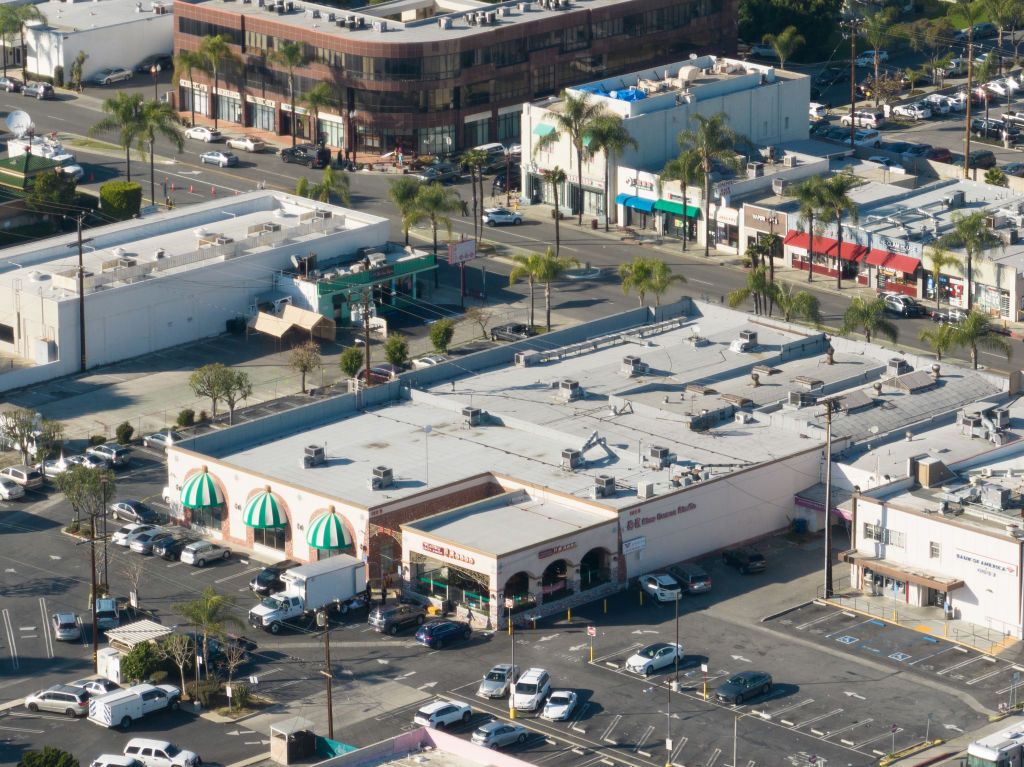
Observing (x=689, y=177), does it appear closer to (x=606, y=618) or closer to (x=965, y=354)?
(x=965, y=354)

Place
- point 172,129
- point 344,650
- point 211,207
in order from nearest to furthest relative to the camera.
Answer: point 344,650
point 211,207
point 172,129

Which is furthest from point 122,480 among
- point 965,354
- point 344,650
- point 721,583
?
point 965,354

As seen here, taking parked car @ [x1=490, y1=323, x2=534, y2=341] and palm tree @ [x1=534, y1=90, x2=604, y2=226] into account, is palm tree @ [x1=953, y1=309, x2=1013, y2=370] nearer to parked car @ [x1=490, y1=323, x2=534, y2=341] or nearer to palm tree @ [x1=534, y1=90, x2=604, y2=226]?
parked car @ [x1=490, y1=323, x2=534, y2=341]

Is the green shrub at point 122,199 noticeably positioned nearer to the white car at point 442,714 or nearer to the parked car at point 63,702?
the parked car at point 63,702

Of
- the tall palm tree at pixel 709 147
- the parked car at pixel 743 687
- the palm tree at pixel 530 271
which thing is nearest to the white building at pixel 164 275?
the palm tree at pixel 530 271

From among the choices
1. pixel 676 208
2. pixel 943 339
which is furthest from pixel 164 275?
pixel 943 339

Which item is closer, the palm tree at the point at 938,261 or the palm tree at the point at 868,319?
the palm tree at the point at 868,319
